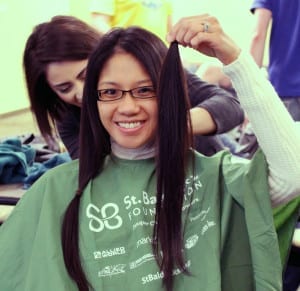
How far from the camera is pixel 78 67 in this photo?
1.50 metres

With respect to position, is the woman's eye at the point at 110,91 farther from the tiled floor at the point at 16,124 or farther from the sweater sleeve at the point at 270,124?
the tiled floor at the point at 16,124

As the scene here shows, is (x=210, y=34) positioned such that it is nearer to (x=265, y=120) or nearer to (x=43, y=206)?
(x=265, y=120)

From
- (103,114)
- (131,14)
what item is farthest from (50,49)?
(131,14)

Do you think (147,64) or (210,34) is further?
(147,64)

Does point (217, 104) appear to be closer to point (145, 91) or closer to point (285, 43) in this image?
point (145, 91)

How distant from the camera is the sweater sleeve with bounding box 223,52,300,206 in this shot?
1.03m

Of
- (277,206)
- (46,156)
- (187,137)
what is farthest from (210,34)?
(46,156)

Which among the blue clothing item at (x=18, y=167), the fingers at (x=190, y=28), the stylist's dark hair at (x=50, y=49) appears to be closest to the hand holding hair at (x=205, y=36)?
the fingers at (x=190, y=28)

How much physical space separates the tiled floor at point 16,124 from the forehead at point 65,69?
11.2 ft

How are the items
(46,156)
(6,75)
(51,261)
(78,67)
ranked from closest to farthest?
1. (51,261)
2. (78,67)
3. (46,156)
4. (6,75)

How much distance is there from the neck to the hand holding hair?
28cm

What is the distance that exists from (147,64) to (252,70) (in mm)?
237

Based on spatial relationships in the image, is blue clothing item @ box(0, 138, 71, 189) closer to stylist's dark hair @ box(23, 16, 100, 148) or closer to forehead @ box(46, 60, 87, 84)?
stylist's dark hair @ box(23, 16, 100, 148)

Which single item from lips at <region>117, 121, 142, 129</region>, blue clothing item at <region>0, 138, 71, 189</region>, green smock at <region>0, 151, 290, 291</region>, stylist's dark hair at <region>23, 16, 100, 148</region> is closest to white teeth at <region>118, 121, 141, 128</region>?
lips at <region>117, 121, 142, 129</region>
